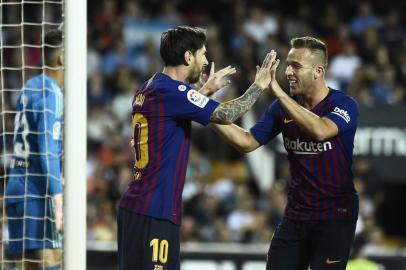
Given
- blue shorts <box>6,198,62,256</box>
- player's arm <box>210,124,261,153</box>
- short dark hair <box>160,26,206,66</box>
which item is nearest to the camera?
short dark hair <box>160,26,206,66</box>

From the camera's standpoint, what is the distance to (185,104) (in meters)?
5.93

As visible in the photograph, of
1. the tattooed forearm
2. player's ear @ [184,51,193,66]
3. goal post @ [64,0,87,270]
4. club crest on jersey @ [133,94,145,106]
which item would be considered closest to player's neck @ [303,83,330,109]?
the tattooed forearm

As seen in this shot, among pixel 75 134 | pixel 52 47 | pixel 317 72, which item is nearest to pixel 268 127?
pixel 317 72

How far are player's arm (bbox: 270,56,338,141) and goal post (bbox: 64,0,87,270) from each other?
1207mm

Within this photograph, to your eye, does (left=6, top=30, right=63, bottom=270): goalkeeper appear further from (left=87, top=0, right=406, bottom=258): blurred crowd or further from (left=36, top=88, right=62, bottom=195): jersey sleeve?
(left=87, top=0, right=406, bottom=258): blurred crowd

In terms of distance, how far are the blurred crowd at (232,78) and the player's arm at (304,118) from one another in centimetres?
582

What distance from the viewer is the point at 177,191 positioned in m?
5.99

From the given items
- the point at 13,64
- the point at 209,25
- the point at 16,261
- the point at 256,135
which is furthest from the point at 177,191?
the point at 209,25

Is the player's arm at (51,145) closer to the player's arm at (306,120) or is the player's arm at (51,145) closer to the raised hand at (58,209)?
the raised hand at (58,209)

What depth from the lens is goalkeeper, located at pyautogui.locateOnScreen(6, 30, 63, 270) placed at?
6953 mm

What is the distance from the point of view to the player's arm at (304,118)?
6.11 metres

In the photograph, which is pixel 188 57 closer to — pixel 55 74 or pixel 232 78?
pixel 55 74

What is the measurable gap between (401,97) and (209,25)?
3756 millimetres

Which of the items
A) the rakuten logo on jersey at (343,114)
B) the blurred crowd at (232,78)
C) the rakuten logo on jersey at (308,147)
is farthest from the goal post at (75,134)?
the blurred crowd at (232,78)
